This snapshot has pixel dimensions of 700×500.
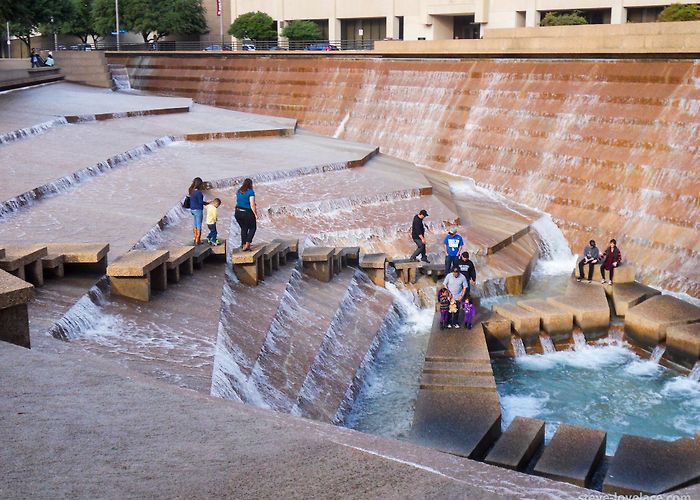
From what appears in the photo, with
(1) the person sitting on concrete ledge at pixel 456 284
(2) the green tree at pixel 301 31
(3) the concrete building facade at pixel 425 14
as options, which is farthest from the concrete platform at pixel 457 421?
(2) the green tree at pixel 301 31

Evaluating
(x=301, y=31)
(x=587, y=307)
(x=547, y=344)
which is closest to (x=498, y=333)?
(x=547, y=344)

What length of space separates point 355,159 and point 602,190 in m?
6.15

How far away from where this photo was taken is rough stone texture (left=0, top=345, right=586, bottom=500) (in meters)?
4.95

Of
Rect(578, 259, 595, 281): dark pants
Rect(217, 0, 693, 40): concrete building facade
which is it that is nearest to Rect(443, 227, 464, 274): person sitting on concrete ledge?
Rect(578, 259, 595, 281): dark pants

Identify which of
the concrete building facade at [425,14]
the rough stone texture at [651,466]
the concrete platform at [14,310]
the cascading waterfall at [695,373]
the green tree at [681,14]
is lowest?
the cascading waterfall at [695,373]

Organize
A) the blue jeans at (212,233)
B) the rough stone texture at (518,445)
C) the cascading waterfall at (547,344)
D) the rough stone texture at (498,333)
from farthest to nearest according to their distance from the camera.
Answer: the cascading waterfall at (547,344) → the rough stone texture at (498,333) → the blue jeans at (212,233) → the rough stone texture at (518,445)

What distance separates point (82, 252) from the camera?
11055 millimetres

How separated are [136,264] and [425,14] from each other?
37444mm

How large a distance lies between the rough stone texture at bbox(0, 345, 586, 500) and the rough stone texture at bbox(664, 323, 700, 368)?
8335 millimetres

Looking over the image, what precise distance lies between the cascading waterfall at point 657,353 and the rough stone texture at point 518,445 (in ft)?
14.8

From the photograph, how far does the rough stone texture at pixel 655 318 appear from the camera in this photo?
1402cm

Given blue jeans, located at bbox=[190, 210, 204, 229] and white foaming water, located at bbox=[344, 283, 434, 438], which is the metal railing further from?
blue jeans, located at bbox=[190, 210, 204, 229]

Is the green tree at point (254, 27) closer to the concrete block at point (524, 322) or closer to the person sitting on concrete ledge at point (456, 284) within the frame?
the concrete block at point (524, 322)

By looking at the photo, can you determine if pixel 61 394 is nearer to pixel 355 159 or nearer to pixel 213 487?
pixel 213 487
